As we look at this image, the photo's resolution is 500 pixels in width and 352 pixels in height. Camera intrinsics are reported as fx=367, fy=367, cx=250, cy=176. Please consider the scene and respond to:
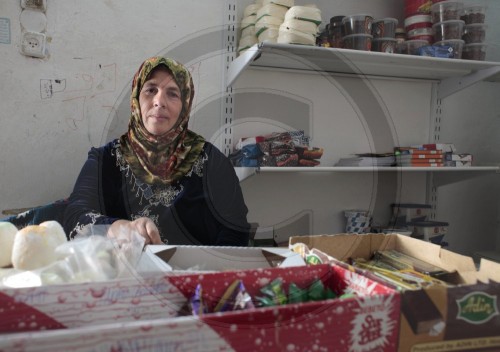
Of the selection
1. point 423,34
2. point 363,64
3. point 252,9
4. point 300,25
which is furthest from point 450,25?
point 252,9

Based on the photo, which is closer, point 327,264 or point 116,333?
point 116,333

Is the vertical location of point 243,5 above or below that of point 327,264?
above

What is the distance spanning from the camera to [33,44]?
156cm

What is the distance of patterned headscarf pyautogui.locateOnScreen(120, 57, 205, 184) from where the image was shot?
4.52 ft

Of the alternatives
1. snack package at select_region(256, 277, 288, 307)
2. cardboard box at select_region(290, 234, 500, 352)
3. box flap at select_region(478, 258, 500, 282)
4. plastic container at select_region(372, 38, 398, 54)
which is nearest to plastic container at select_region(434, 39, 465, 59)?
plastic container at select_region(372, 38, 398, 54)

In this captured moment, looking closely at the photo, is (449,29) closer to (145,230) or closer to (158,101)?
(158,101)

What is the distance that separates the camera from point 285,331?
0.39 meters

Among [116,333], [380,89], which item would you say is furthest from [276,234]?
[116,333]

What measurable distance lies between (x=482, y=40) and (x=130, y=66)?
1758mm

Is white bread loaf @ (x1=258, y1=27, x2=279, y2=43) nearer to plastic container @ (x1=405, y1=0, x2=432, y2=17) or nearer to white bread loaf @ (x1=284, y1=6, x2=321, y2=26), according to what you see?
white bread loaf @ (x1=284, y1=6, x2=321, y2=26)

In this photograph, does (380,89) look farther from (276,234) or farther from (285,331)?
(285,331)

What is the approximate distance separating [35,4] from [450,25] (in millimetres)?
1898

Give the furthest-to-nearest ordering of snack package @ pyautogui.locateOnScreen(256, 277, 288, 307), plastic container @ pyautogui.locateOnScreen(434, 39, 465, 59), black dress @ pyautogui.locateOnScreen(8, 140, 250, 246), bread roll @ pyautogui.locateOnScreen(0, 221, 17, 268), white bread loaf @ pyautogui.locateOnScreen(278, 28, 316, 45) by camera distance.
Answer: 1. plastic container @ pyautogui.locateOnScreen(434, 39, 465, 59)
2. white bread loaf @ pyautogui.locateOnScreen(278, 28, 316, 45)
3. black dress @ pyautogui.locateOnScreen(8, 140, 250, 246)
4. bread roll @ pyautogui.locateOnScreen(0, 221, 17, 268)
5. snack package @ pyautogui.locateOnScreen(256, 277, 288, 307)

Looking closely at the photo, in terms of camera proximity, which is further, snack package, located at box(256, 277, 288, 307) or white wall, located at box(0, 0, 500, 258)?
white wall, located at box(0, 0, 500, 258)
